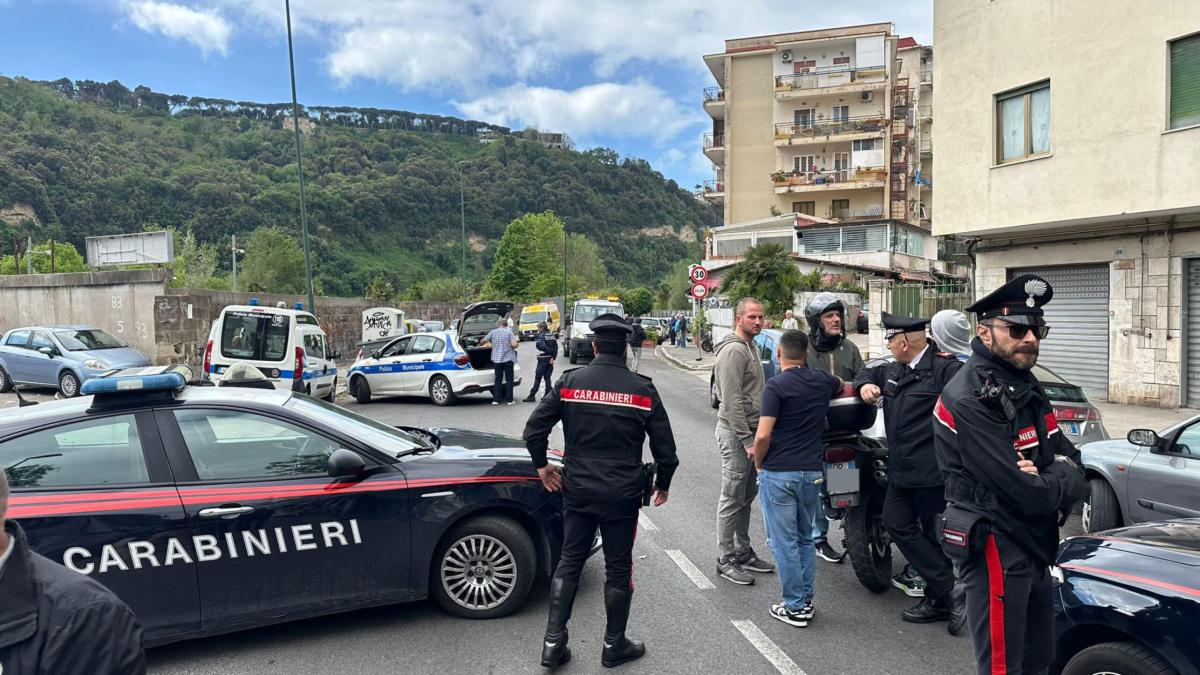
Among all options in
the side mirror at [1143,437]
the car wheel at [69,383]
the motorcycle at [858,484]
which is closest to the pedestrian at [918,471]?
the motorcycle at [858,484]

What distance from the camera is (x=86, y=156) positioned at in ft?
223

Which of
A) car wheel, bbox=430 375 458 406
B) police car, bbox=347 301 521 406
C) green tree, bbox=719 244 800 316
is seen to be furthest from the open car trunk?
green tree, bbox=719 244 800 316

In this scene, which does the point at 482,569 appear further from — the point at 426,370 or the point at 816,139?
the point at 816,139

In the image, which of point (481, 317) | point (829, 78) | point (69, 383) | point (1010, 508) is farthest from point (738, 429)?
point (829, 78)

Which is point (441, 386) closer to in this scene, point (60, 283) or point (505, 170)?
point (60, 283)

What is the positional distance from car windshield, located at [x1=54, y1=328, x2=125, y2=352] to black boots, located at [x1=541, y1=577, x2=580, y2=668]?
16.1 meters

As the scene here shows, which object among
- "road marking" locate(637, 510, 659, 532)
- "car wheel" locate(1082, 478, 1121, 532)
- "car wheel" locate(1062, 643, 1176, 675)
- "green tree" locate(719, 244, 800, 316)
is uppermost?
"green tree" locate(719, 244, 800, 316)

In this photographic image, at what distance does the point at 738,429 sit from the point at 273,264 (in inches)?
2563

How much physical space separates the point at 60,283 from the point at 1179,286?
2595 centimetres

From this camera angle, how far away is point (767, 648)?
4.12 metres

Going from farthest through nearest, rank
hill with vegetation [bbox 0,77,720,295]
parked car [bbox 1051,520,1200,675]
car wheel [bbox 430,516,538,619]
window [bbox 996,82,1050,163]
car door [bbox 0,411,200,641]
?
hill with vegetation [bbox 0,77,720,295]
window [bbox 996,82,1050,163]
car wheel [bbox 430,516,538,619]
car door [bbox 0,411,200,641]
parked car [bbox 1051,520,1200,675]

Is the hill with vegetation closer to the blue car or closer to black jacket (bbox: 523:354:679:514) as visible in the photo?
the blue car

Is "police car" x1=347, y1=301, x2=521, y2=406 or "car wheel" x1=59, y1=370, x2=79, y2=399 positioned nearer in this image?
"police car" x1=347, y1=301, x2=521, y2=406

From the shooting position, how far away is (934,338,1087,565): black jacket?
2835 millimetres
